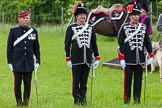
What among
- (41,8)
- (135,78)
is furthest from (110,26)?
(41,8)

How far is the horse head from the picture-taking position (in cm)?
1598

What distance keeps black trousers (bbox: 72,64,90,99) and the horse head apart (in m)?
6.71

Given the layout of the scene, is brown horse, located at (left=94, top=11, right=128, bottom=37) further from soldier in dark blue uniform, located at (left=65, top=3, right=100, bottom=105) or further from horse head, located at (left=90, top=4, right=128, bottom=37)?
soldier in dark blue uniform, located at (left=65, top=3, right=100, bottom=105)

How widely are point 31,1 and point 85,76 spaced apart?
127 feet

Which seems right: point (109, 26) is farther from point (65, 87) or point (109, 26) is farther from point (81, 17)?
point (81, 17)

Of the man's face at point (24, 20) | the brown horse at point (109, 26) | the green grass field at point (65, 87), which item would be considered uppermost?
the man's face at point (24, 20)

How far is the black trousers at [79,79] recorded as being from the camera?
9.20 metres

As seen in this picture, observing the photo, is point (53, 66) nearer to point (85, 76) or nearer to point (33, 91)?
point (33, 91)

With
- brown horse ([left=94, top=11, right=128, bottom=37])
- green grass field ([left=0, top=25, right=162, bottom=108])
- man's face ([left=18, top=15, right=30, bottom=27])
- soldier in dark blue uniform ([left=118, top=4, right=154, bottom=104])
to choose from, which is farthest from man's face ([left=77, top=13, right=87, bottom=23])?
brown horse ([left=94, top=11, right=128, bottom=37])

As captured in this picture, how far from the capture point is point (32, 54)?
9.22 m

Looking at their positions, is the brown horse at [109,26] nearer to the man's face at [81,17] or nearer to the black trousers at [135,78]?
the black trousers at [135,78]

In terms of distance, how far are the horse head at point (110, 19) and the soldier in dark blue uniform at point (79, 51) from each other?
21.8 feet

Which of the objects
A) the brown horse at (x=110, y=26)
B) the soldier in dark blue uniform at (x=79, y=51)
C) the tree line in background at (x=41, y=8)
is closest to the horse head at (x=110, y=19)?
the brown horse at (x=110, y=26)

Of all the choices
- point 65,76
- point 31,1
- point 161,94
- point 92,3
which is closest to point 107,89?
point 161,94
